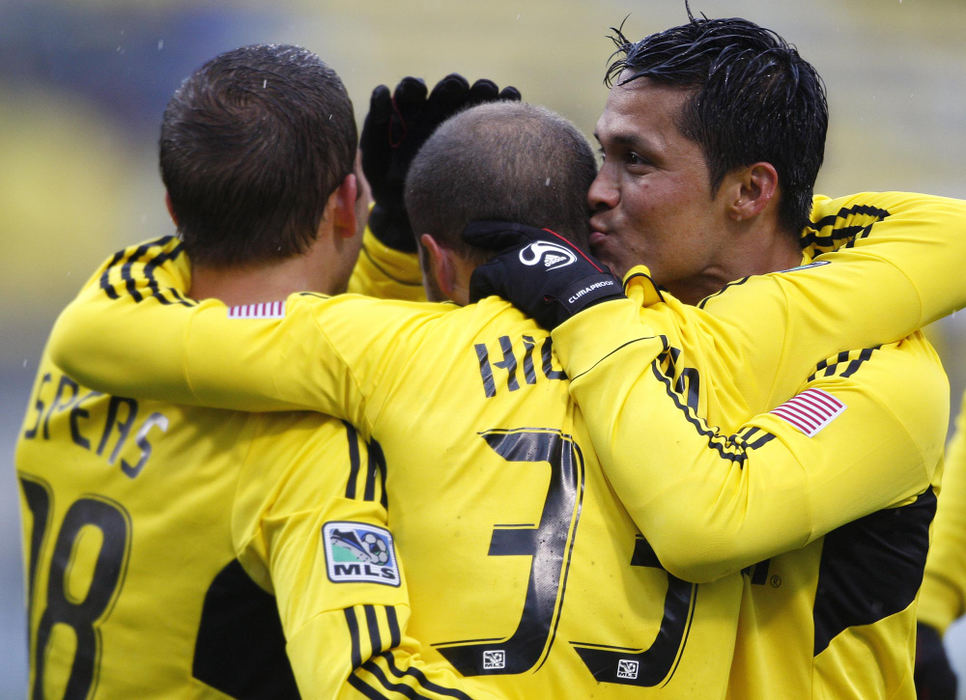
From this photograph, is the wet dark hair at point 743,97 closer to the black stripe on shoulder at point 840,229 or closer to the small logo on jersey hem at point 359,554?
the black stripe on shoulder at point 840,229

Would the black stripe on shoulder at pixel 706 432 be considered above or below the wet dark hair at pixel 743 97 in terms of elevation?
below

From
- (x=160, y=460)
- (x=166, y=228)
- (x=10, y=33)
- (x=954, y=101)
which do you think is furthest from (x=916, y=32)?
(x=160, y=460)

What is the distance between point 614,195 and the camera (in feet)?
6.94

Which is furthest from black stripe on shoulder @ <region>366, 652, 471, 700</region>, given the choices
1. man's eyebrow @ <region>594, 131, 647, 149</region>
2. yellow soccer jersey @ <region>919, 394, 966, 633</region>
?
yellow soccer jersey @ <region>919, 394, 966, 633</region>

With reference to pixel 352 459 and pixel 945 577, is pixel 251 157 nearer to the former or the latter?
pixel 352 459

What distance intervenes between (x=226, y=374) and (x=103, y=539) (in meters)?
0.42

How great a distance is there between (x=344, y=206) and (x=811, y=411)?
0.93 meters

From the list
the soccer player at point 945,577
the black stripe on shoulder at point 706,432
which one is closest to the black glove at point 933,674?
the soccer player at point 945,577

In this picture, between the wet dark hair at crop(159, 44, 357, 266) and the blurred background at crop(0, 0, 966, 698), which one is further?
the blurred background at crop(0, 0, 966, 698)

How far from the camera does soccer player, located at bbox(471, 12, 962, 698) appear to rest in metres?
1.67

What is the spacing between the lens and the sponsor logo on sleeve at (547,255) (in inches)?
72.4

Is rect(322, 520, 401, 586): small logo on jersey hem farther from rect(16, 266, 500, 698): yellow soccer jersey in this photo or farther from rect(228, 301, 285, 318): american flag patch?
rect(228, 301, 285, 318): american flag patch

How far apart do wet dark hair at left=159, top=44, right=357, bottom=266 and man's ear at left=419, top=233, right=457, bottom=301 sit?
0.68 feet

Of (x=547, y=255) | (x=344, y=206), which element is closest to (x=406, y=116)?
(x=344, y=206)
